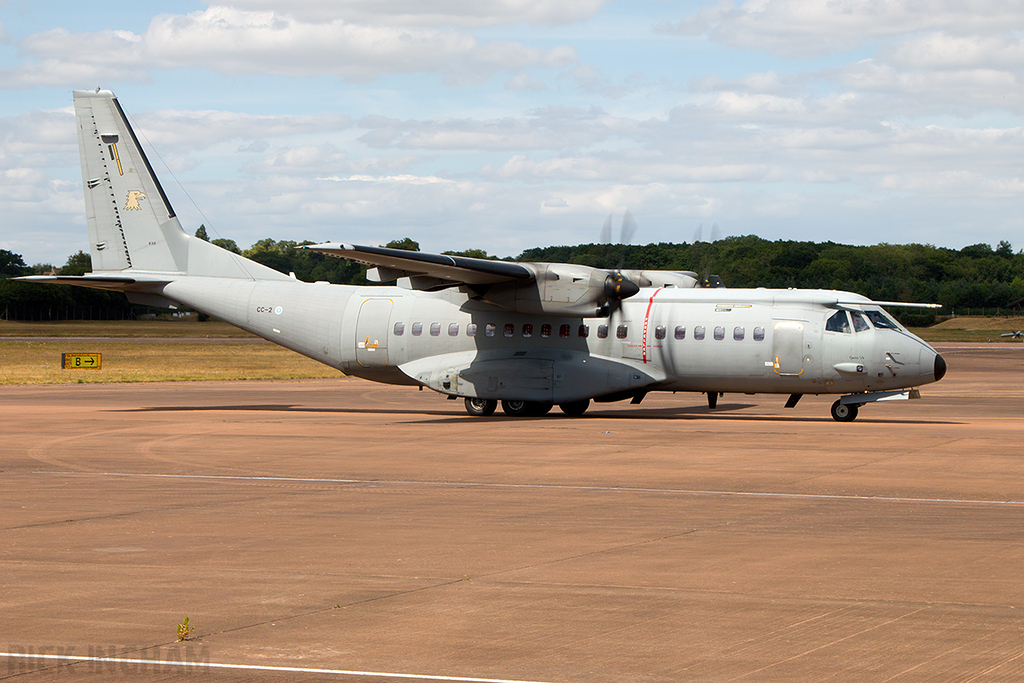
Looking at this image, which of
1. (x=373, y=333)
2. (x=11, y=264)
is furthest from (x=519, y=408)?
(x=11, y=264)

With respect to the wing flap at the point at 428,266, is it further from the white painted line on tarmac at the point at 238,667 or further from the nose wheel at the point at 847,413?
the white painted line on tarmac at the point at 238,667

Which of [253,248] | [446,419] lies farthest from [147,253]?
[253,248]

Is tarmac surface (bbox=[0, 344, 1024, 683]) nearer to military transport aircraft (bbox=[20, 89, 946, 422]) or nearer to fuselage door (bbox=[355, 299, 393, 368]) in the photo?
military transport aircraft (bbox=[20, 89, 946, 422])

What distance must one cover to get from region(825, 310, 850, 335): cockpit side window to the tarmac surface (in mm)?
3758

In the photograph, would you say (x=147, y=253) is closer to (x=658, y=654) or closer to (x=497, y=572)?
(x=497, y=572)

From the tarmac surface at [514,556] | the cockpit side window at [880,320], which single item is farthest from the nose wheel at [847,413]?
Result: the tarmac surface at [514,556]

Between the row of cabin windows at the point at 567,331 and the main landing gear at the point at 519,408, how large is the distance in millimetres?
1746

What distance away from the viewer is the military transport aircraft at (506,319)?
25828 mm

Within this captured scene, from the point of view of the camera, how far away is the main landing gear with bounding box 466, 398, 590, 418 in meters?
28.4

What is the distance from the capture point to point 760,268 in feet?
192

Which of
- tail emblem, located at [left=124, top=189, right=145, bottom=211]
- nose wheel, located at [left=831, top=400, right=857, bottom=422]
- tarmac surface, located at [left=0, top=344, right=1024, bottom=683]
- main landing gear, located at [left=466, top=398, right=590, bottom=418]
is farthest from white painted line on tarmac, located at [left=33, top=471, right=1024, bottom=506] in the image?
tail emblem, located at [left=124, top=189, right=145, bottom=211]

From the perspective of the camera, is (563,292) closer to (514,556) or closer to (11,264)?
(514,556)

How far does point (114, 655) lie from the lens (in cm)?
715

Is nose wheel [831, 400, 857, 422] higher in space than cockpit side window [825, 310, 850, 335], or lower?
lower
